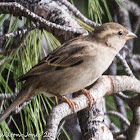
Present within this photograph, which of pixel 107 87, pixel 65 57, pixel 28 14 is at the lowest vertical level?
pixel 107 87

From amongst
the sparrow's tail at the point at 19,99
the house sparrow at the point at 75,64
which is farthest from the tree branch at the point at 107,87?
the sparrow's tail at the point at 19,99

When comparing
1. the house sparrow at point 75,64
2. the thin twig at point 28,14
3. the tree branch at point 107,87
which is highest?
the thin twig at point 28,14

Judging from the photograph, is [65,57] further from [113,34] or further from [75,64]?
[113,34]

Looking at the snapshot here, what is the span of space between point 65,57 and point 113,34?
0.18 metres

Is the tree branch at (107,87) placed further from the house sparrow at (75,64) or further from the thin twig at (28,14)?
the thin twig at (28,14)

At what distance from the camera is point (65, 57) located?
1215 millimetres

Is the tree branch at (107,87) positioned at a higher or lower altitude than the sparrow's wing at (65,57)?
lower

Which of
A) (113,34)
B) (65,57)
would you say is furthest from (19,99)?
(113,34)

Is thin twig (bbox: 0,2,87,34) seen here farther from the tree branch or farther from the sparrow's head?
the tree branch

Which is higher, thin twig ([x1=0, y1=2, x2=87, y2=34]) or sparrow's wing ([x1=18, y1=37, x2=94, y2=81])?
thin twig ([x1=0, y1=2, x2=87, y2=34])

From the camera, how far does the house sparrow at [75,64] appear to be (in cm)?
116

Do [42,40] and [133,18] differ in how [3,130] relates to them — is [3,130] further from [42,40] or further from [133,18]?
[133,18]

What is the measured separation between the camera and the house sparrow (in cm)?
116

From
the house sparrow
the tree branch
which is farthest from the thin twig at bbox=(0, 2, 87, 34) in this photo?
the tree branch
